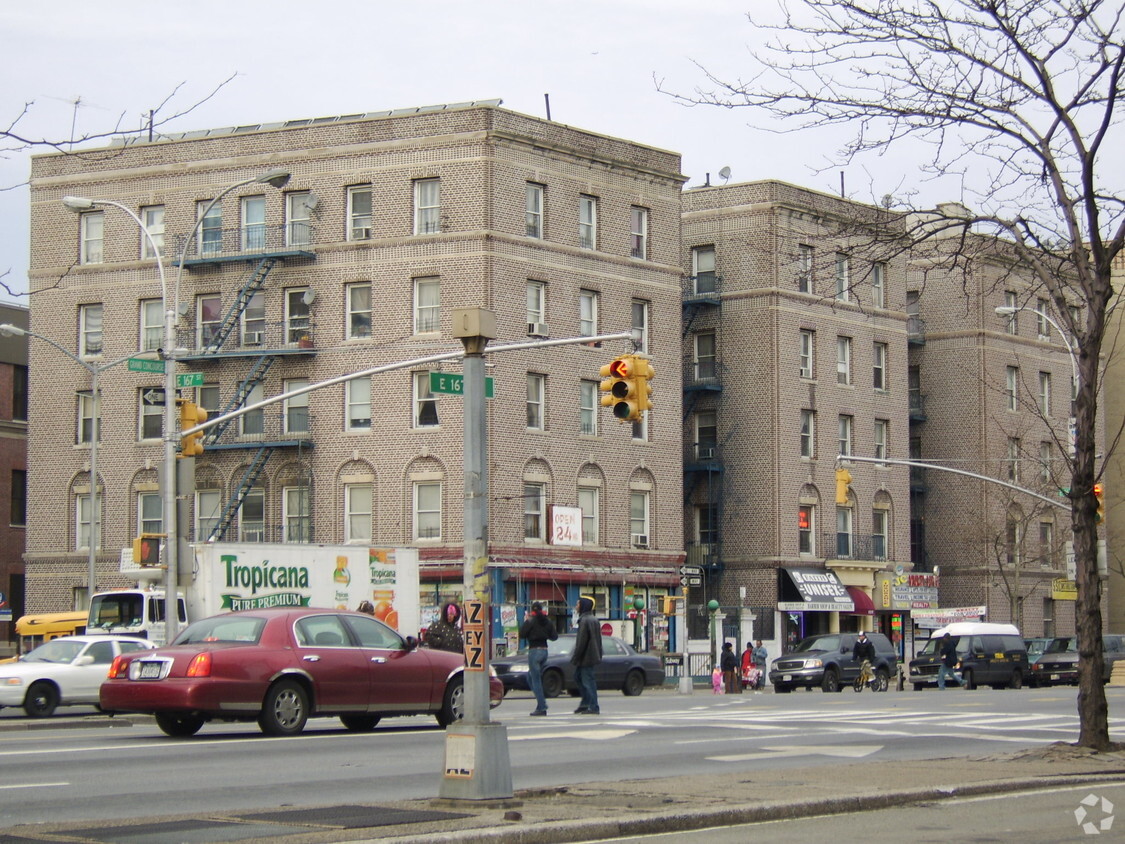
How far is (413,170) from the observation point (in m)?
51.0

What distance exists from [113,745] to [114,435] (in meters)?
36.4

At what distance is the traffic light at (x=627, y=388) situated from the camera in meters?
22.9

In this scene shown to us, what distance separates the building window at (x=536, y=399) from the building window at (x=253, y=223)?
897 cm

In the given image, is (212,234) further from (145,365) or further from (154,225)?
(145,365)

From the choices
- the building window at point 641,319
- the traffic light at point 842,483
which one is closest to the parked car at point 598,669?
the traffic light at point 842,483

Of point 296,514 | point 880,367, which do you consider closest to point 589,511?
point 296,514

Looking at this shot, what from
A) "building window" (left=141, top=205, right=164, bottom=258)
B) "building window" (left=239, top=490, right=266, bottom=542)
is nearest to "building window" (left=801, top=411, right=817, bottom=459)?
"building window" (left=239, top=490, right=266, bottom=542)

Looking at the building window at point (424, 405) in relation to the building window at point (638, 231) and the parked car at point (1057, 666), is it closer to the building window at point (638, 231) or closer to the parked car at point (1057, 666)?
the building window at point (638, 231)

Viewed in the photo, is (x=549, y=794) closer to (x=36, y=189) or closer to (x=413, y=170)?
(x=413, y=170)

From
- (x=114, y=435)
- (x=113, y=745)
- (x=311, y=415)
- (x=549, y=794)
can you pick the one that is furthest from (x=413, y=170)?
(x=549, y=794)

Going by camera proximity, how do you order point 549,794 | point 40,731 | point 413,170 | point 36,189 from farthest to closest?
point 36,189, point 413,170, point 40,731, point 549,794

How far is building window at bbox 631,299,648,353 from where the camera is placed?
54656mm

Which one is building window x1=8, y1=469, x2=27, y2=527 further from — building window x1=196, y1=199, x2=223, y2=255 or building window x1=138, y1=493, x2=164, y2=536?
building window x1=196, y1=199, x2=223, y2=255

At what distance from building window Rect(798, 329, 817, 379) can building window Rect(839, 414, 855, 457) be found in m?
2.50
